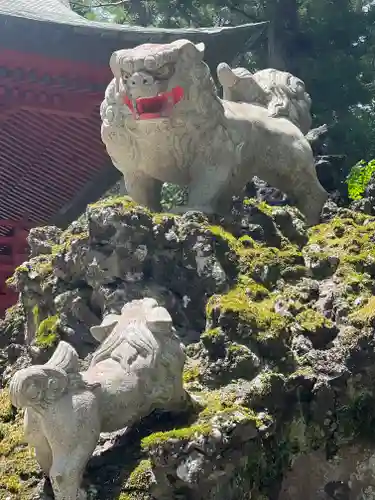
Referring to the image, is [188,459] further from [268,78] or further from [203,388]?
[268,78]

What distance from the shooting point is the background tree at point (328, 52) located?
13102mm

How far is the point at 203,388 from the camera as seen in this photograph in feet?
13.7

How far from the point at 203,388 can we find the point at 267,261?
4.12 ft

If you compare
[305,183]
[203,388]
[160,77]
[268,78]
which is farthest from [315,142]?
[203,388]

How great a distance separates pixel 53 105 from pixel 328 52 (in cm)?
666

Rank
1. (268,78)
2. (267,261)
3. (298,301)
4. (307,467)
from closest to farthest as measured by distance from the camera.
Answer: (307,467) < (298,301) < (267,261) < (268,78)

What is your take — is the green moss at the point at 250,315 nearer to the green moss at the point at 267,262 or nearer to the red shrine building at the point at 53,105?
the green moss at the point at 267,262

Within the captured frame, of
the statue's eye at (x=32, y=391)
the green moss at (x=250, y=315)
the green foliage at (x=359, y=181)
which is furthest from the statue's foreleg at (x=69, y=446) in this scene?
the green foliage at (x=359, y=181)

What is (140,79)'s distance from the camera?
5.21m

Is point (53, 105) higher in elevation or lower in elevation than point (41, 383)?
lower

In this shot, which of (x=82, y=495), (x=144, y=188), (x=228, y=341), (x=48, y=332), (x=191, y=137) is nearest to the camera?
(x=82, y=495)

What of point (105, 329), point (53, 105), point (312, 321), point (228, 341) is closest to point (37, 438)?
point (105, 329)

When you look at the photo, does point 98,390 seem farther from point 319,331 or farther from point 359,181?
point 359,181

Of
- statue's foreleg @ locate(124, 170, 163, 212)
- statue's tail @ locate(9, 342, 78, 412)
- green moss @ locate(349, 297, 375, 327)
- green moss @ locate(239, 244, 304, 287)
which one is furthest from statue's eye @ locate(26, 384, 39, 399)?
statue's foreleg @ locate(124, 170, 163, 212)
